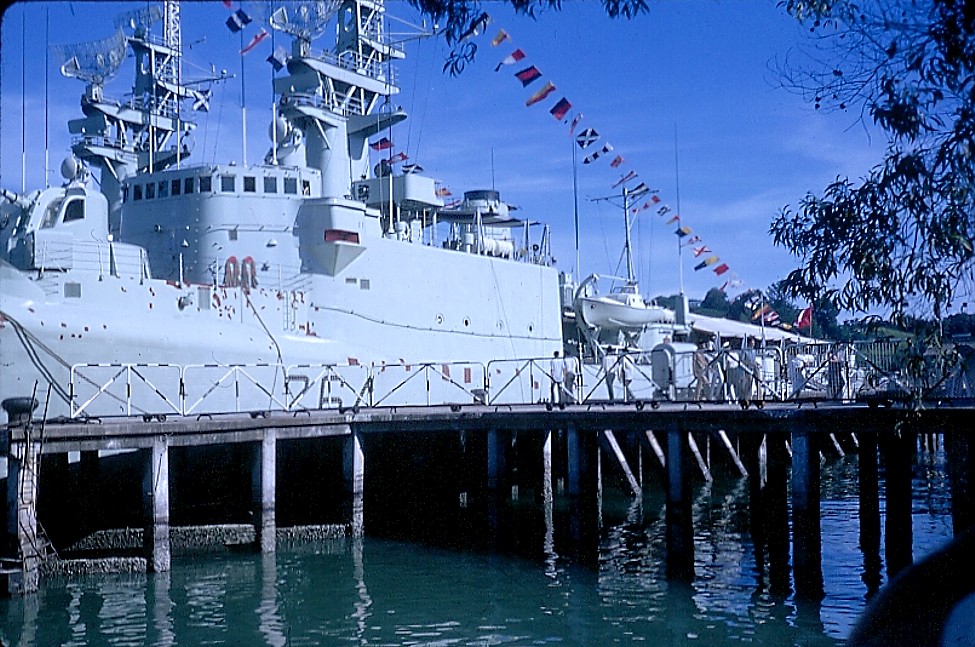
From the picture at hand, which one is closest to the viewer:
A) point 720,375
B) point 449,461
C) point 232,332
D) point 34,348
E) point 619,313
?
point 34,348

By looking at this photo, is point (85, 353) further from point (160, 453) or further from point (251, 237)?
point (251, 237)

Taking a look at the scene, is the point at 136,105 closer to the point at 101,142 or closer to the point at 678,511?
the point at 101,142

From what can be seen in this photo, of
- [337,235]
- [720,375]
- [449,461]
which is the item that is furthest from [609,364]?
[337,235]

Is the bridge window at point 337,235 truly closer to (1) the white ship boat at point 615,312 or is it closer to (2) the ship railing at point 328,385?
(2) the ship railing at point 328,385

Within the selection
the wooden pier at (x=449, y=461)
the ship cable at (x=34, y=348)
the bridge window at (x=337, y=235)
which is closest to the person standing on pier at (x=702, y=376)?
the wooden pier at (x=449, y=461)

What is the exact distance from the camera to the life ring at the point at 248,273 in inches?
998

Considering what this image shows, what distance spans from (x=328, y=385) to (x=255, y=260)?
503 centimetres

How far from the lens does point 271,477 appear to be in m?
18.7

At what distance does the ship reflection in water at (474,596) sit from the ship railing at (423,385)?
4.88 meters

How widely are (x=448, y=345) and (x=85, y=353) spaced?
12082 mm

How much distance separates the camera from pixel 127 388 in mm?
19844

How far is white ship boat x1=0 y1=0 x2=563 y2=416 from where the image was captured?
66.7 ft

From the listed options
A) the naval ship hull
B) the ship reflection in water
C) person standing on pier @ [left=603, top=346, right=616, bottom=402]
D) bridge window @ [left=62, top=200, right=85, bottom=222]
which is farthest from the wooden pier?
bridge window @ [left=62, top=200, right=85, bottom=222]

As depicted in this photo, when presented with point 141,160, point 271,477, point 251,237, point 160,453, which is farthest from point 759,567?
point 141,160
